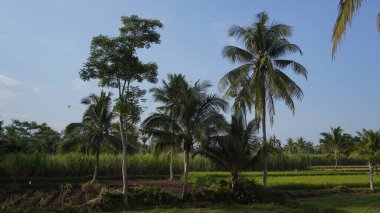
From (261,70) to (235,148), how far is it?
5097 millimetres

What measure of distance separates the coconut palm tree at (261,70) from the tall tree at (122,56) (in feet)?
18.1

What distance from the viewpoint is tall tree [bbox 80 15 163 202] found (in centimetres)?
1925

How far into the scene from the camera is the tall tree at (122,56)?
19.2 m

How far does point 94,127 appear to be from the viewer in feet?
93.7

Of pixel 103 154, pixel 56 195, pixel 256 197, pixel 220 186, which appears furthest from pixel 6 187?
pixel 256 197

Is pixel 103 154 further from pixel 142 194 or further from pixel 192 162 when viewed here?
pixel 142 194

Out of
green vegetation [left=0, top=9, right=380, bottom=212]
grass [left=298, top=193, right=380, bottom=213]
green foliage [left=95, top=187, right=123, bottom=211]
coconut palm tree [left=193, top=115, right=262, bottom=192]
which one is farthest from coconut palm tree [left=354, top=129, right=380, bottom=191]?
green foliage [left=95, top=187, right=123, bottom=211]

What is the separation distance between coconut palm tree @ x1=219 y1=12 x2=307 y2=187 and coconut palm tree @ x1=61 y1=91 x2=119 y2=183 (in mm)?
9322

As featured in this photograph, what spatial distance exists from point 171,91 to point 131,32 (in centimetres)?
338

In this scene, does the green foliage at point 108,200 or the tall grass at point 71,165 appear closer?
the green foliage at point 108,200

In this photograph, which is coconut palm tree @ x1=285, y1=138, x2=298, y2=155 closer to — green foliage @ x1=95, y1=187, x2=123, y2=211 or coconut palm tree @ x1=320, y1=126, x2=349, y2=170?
coconut palm tree @ x1=320, y1=126, x2=349, y2=170

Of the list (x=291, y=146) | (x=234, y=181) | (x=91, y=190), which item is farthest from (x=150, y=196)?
(x=291, y=146)

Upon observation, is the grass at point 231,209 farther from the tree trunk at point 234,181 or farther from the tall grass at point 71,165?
the tall grass at point 71,165

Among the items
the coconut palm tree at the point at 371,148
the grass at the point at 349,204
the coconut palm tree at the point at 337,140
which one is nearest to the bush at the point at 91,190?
the grass at the point at 349,204
